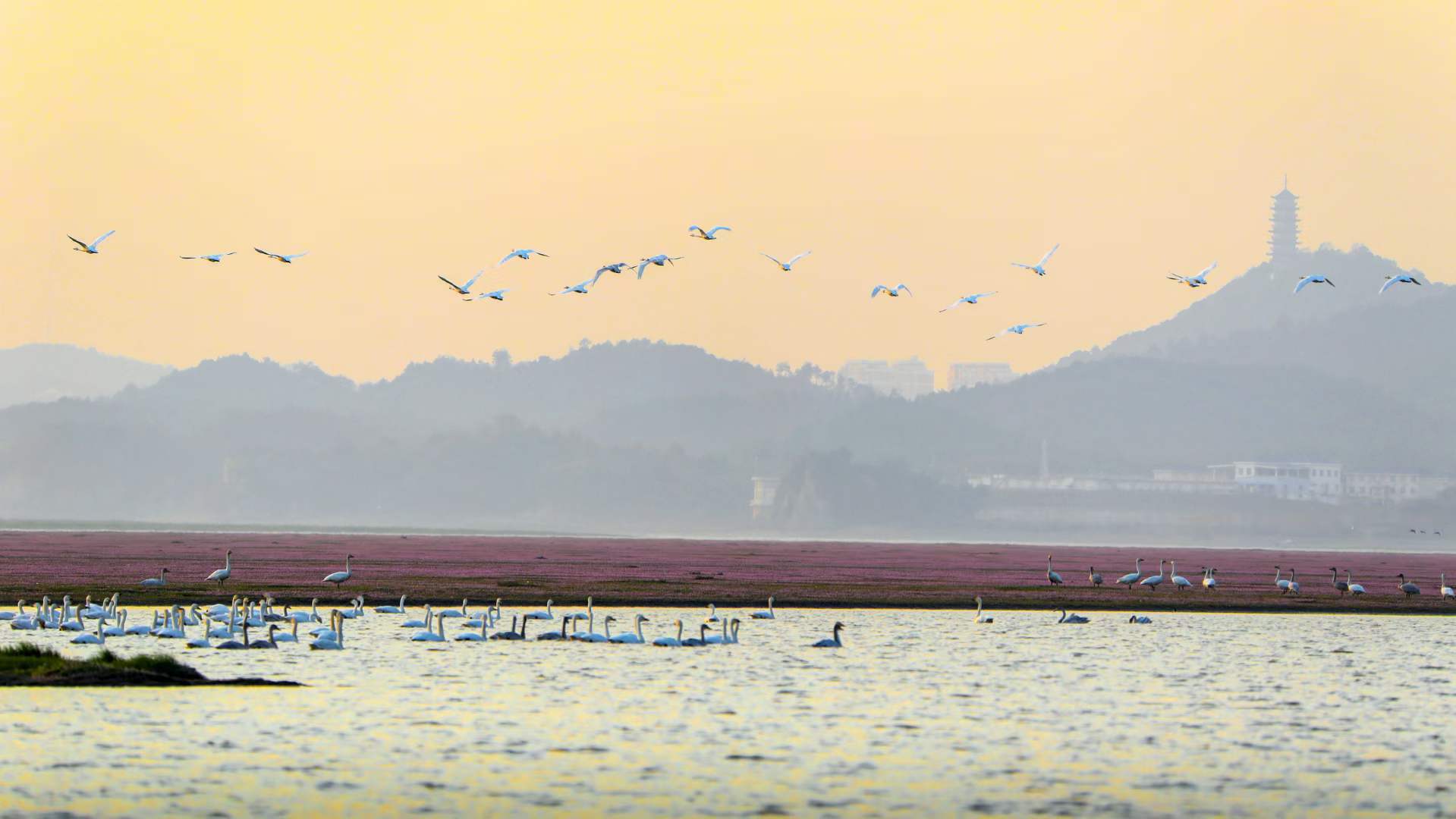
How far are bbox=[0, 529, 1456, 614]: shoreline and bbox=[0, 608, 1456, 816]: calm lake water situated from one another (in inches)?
768

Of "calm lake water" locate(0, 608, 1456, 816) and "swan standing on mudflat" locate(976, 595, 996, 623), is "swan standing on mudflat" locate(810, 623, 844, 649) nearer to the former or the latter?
"calm lake water" locate(0, 608, 1456, 816)

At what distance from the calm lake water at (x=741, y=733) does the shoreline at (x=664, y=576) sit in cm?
1950

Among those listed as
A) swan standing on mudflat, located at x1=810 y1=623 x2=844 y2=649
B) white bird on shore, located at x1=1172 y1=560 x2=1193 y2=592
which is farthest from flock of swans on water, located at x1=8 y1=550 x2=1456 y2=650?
white bird on shore, located at x1=1172 y1=560 x2=1193 y2=592

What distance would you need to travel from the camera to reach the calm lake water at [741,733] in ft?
86.5

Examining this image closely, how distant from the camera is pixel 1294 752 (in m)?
31.0

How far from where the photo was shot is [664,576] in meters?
86.4

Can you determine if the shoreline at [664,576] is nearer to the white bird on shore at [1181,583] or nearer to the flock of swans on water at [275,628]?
the white bird on shore at [1181,583]

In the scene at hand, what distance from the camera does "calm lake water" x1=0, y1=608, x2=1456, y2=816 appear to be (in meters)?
26.4

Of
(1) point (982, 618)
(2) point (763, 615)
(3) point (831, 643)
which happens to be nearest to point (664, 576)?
(2) point (763, 615)

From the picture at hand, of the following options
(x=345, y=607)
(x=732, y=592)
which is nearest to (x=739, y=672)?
(x=345, y=607)

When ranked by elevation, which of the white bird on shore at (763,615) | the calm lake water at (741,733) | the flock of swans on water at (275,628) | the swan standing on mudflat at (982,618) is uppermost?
the swan standing on mudflat at (982,618)

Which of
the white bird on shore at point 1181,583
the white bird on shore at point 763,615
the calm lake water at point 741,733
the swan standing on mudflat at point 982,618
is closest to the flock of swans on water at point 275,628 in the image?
the calm lake water at point 741,733

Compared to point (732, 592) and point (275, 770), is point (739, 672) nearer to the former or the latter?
point (275, 770)

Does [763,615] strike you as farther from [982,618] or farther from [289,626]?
[289,626]
